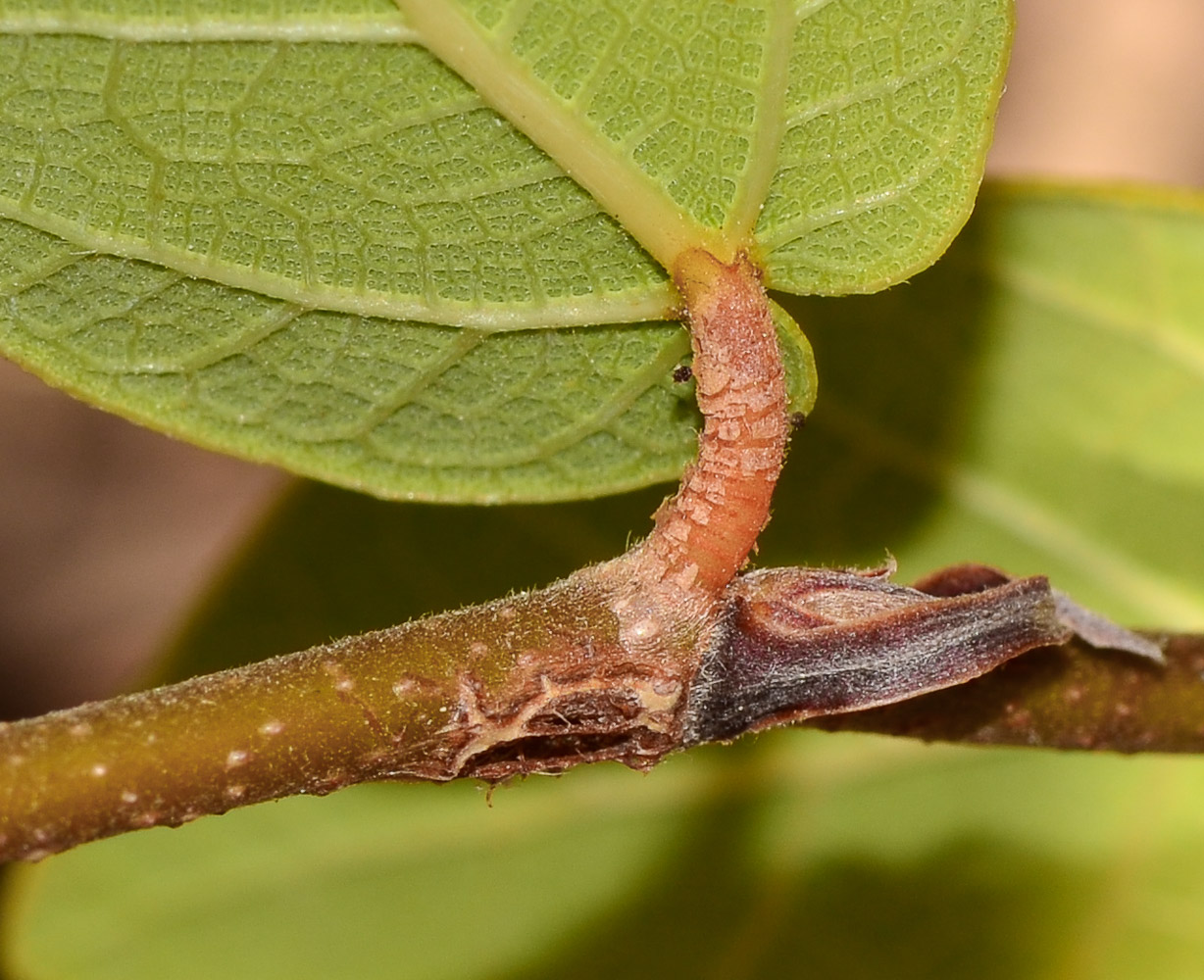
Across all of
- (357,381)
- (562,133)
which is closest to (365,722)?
(357,381)

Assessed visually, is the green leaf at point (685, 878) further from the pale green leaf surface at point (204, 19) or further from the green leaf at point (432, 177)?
the pale green leaf surface at point (204, 19)

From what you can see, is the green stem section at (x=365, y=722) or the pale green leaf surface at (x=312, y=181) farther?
the pale green leaf surface at (x=312, y=181)

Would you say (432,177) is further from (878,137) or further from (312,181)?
(878,137)

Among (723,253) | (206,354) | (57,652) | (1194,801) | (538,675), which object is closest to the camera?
(538,675)

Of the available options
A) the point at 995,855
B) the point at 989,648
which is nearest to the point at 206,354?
the point at 989,648

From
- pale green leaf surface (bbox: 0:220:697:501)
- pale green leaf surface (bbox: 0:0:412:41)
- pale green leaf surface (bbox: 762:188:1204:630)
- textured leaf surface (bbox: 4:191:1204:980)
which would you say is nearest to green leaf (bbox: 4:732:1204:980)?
textured leaf surface (bbox: 4:191:1204:980)

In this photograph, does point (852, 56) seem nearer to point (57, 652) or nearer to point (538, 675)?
point (538, 675)

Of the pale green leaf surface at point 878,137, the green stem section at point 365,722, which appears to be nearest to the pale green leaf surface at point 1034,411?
the pale green leaf surface at point 878,137

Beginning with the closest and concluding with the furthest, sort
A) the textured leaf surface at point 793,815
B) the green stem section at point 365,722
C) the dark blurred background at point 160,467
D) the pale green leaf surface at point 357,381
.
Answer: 1. the green stem section at point 365,722
2. the pale green leaf surface at point 357,381
3. the textured leaf surface at point 793,815
4. the dark blurred background at point 160,467
